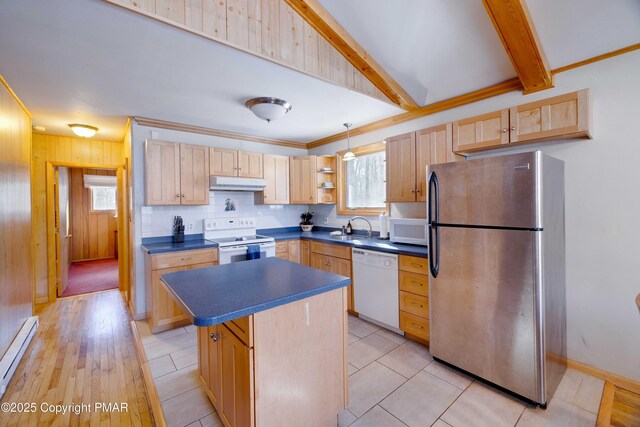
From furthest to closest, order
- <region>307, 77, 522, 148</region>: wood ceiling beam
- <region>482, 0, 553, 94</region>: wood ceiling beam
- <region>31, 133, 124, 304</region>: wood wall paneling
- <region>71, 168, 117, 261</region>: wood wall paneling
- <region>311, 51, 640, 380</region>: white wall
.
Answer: <region>71, 168, 117, 261</region>: wood wall paneling < <region>31, 133, 124, 304</region>: wood wall paneling < <region>307, 77, 522, 148</region>: wood ceiling beam < <region>311, 51, 640, 380</region>: white wall < <region>482, 0, 553, 94</region>: wood ceiling beam

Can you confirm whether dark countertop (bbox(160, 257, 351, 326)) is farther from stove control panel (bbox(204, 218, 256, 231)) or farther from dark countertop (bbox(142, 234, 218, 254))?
stove control panel (bbox(204, 218, 256, 231))

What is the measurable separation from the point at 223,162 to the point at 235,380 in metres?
3.01

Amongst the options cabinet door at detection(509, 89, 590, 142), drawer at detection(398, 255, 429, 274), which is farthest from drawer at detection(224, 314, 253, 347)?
cabinet door at detection(509, 89, 590, 142)

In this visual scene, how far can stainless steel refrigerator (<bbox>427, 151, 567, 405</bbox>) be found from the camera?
5.98ft

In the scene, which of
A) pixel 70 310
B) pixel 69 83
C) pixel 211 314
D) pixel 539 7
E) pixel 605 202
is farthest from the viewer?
pixel 70 310

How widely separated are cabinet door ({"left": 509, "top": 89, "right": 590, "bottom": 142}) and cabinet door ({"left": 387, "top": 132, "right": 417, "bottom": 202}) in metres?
0.94

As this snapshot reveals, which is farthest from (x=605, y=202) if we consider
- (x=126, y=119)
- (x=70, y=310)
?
(x=70, y=310)

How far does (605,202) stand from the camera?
2.11 meters

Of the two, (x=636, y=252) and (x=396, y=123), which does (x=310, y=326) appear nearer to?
(x=636, y=252)

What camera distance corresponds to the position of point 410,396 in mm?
1991

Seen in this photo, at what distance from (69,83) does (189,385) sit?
279 cm

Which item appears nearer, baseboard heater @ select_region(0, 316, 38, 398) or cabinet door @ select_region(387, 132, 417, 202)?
baseboard heater @ select_region(0, 316, 38, 398)

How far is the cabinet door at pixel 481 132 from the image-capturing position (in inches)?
94.2

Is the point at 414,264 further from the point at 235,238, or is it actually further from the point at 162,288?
the point at 162,288
